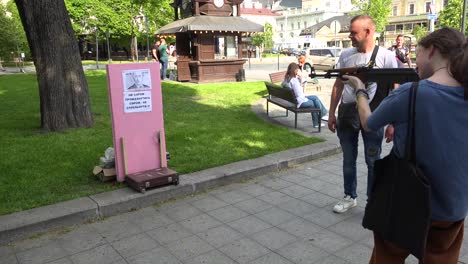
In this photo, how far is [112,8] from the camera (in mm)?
48406

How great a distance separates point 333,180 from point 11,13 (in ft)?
167

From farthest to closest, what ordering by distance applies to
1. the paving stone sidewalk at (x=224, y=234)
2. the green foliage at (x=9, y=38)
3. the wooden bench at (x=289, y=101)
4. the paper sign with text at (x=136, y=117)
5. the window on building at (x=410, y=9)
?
the window on building at (x=410, y=9) → the green foliage at (x=9, y=38) → the wooden bench at (x=289, y=101) → the paper sign with text at (x=136, y=117) → the paving stone sidewalk at (x=224, y=234)

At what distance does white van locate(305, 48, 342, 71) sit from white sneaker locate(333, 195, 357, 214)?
2588 centimetres

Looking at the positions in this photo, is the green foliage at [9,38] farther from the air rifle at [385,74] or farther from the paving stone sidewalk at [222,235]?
the air rifle at [385,74]

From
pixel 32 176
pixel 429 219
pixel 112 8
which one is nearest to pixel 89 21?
pixel 112 8

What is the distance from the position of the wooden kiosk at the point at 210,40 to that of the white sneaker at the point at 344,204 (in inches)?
533

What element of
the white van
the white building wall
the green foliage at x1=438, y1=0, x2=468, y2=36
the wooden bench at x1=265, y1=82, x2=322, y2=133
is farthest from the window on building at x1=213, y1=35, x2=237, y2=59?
the white building wall

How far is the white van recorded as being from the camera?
97.6 ft

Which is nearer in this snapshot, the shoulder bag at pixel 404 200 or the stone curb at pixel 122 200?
the shoulder bag at pixel 404 200

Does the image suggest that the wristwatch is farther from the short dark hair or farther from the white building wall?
the white building wall

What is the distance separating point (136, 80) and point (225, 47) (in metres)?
14.2

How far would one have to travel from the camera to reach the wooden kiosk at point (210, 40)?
17.7 m

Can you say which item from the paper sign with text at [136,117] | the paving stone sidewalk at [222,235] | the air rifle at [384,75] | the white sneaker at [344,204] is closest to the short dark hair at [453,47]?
the air rifle at [384,75]

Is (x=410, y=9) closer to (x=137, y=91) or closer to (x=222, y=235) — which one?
(x=137, y=91)
